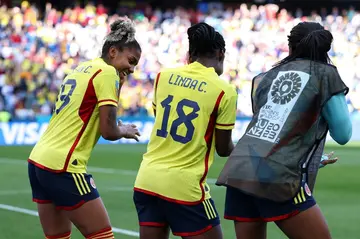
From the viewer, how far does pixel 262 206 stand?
4473 millimetres

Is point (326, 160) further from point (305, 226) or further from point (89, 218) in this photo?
point (89, 218)

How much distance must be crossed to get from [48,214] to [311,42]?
226cm

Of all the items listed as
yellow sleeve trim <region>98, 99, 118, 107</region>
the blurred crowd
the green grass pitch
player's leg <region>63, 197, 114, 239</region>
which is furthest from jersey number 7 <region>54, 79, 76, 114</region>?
the blurred crowd

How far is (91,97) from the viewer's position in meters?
5.38

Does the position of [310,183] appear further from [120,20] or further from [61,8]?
[61,8]

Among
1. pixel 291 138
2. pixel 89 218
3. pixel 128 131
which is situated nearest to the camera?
pixel 291 138

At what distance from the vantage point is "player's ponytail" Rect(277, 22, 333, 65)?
4523 mm

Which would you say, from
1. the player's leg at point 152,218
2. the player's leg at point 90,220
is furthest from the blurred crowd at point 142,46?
the player's leg at point 152,218

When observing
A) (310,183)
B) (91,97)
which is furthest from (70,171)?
(310,183)

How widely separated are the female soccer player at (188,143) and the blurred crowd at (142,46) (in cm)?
2060

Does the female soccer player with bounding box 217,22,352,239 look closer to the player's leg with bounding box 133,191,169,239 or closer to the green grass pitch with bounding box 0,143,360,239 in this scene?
the player's leg with bounding box 133,191,169,239

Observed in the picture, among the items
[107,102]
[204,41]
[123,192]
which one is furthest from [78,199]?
[123,192]

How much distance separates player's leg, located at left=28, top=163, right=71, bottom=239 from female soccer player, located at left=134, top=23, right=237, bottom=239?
1.02m

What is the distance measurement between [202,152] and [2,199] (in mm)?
8311
